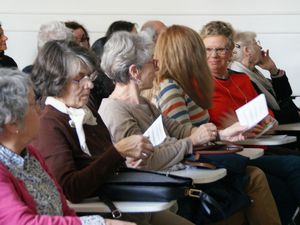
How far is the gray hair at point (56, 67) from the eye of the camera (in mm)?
2410

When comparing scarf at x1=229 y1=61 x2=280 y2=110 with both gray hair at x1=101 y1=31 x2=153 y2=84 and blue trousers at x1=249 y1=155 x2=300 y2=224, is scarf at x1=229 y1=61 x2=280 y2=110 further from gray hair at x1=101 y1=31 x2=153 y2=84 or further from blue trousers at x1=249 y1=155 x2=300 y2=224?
gray hair at x1=101 y1=31 x2=153 y2=84

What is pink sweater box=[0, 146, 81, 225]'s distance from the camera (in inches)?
66.9

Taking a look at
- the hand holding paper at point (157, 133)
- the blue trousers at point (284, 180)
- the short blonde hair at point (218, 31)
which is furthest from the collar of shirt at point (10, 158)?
the short blonde hair at point (218, 31)

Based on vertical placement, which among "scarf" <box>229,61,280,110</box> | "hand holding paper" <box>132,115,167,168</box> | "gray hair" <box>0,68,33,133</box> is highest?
"gray hair" <box>0,68,33,133</box>

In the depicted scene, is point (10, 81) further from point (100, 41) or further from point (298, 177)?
point (100, 41)

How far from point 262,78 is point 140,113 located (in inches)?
78.1

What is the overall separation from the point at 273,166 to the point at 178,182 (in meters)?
1.44

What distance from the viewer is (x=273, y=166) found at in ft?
11.5

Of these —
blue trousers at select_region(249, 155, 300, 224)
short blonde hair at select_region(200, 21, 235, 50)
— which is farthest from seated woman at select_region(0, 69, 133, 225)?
short blonde hair at select_region(200, 21, 235, 50)

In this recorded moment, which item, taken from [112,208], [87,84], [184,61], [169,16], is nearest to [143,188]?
[112,208]

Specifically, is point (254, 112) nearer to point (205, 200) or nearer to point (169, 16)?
point (205, 200)

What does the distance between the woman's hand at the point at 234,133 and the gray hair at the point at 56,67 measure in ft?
3.06

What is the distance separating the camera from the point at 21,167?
1878mm

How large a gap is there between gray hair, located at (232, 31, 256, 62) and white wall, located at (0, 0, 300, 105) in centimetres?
129
